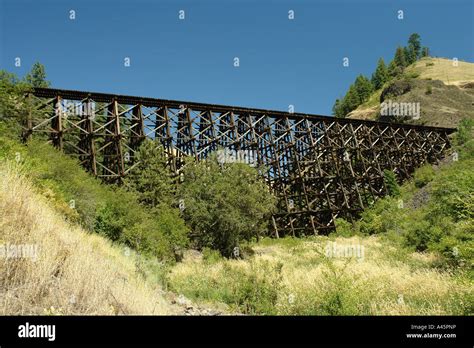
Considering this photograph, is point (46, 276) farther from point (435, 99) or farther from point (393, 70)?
point (393, 70)

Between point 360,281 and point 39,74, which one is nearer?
point 360,281

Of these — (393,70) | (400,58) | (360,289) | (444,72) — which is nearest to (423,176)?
(360,289)

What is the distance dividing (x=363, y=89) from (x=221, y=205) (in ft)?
234

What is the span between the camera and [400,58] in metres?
99.9

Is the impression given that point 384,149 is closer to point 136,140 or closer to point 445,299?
point 136,140

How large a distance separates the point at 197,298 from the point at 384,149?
29.5 meters

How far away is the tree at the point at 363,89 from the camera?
81875 mm

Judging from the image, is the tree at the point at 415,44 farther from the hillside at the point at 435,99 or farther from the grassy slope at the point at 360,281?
the grassy slope at the point at 360,281

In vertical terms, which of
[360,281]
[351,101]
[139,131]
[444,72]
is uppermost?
[444,72]

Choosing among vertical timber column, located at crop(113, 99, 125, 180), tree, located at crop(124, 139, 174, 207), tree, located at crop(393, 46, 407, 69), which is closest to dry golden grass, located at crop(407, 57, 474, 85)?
tree, located at crop(393, 46, 407, 69)

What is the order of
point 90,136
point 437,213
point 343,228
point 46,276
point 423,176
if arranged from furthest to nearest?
point 423,176
point 343,228
point 90,136
point 437,213
point 46,276

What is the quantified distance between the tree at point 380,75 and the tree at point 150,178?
7752 cm

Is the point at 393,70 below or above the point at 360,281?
above
